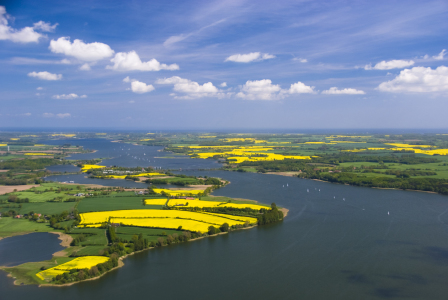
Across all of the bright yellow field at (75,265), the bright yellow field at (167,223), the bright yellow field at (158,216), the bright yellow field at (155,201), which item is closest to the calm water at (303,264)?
the bright yellow field at (75,265)

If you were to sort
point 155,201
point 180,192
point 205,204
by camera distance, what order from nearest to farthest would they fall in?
point 205,204 < point 155,201 < point 180,192

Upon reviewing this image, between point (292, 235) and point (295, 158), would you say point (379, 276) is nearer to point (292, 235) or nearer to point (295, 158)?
point (292, 235)

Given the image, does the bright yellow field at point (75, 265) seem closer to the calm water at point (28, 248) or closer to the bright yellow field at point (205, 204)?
the calm water at point (28, 248)

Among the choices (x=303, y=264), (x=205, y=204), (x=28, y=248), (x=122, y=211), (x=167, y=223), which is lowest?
(x=303, y=264)

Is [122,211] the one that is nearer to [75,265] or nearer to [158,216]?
[158,216]

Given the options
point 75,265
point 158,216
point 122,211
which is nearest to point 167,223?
point 158,216

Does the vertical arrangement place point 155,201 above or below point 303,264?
above
